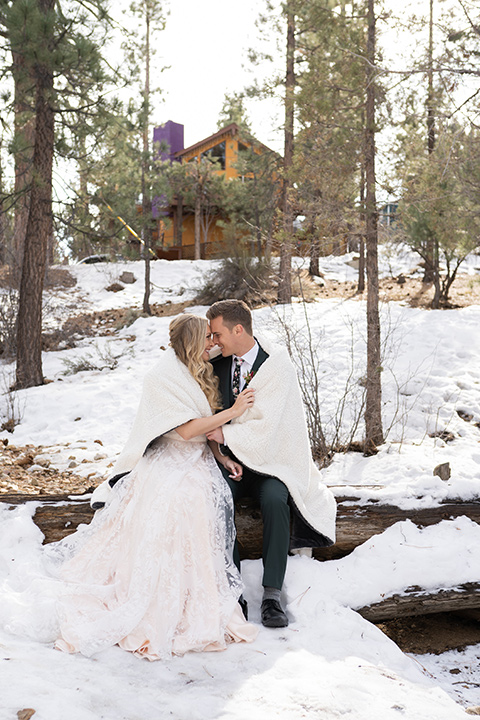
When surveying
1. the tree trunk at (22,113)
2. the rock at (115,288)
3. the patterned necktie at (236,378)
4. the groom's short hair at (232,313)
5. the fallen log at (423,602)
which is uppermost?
the tree trunk at (22,113)

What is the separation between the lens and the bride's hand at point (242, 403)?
3613 mm

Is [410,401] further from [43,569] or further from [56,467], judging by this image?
[43,569]

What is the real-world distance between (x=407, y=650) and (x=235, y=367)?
203 centimetres

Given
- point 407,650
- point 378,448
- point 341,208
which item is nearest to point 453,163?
point 341,208

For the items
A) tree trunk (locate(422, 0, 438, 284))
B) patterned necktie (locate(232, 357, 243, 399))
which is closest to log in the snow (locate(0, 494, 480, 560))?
patterned necktie (locate(232, 357, 243, 399))

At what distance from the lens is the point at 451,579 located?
366 cm

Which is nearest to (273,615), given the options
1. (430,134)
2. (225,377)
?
(225,377)

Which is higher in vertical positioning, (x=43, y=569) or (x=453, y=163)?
(x=453, y=163)

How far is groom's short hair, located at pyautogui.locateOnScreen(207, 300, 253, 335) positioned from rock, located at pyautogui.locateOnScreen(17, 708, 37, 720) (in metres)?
2.32

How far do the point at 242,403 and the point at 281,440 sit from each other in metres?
0.35

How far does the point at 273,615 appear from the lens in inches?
125

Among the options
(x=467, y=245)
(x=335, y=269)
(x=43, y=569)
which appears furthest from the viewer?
(x=335, y=269)

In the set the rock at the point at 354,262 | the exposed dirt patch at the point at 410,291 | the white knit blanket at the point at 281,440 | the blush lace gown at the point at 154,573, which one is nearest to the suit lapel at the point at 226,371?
the white knit blanket at the point at 281,440

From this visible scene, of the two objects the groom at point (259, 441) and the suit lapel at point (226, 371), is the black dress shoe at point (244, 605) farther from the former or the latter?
the suit lapel at point (226, 371)
